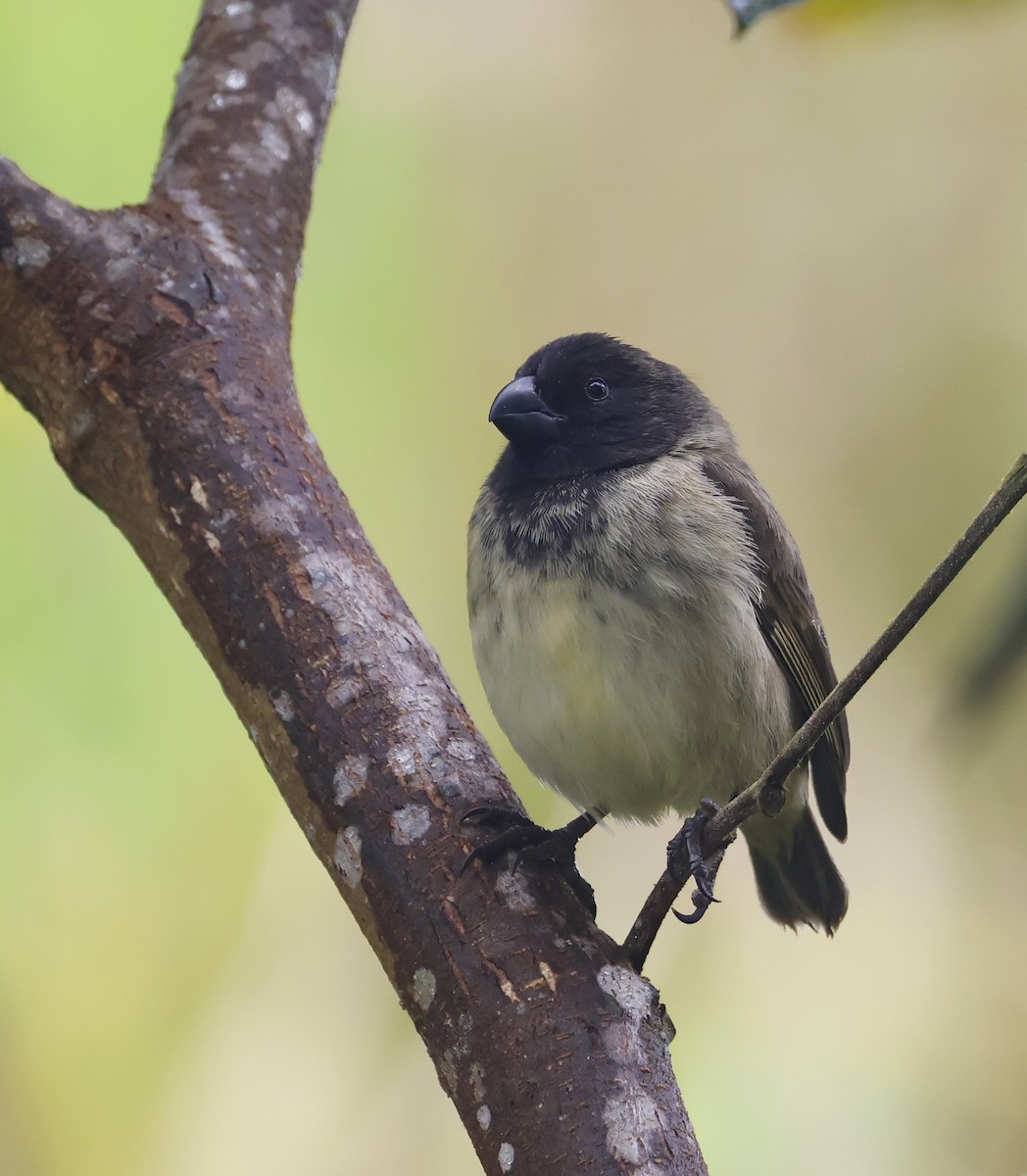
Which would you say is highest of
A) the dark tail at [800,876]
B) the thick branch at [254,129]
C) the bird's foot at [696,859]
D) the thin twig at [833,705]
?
the thick branch at [254,129]

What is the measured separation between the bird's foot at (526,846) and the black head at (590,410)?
42.7 inches

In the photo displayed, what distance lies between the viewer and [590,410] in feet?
10.5

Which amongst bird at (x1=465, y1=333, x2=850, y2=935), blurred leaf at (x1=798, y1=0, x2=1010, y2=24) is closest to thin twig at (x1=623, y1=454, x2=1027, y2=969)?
bird at (x1=465, y1=333, x2=850, y2=935)

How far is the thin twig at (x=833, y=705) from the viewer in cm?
147

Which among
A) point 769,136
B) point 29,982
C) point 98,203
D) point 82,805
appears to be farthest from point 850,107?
point 29,982

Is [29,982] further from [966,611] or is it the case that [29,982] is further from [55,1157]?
[966,611]

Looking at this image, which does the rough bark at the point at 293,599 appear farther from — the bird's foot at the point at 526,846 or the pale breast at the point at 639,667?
the pale breast at the point at 639,667

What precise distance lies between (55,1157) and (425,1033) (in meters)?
2.82

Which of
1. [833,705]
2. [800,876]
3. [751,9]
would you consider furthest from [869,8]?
[800,876]

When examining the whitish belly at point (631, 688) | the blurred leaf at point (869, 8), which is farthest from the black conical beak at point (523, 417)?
the blurred leaf at point (869, 8)

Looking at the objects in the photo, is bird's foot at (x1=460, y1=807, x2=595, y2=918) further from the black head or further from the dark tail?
the dark tail

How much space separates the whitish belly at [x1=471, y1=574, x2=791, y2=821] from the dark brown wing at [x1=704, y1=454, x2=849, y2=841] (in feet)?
0.37

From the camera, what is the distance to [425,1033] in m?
1.97

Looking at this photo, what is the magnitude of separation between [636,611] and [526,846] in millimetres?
684
